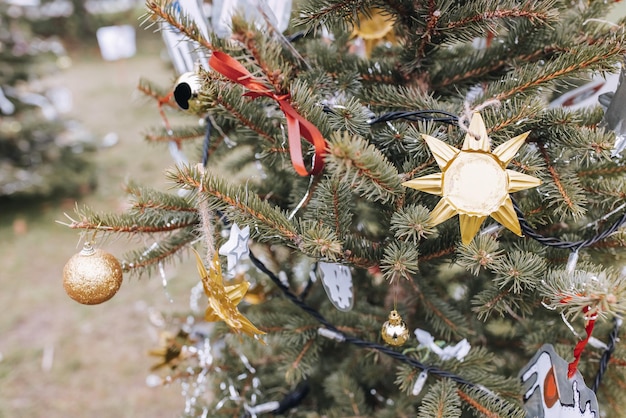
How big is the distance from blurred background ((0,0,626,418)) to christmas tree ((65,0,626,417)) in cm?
15

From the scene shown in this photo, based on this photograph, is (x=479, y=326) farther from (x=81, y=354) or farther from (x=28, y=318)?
(x=28, y=318)

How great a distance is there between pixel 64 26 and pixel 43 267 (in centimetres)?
698

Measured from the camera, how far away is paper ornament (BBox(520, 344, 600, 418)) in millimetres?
639

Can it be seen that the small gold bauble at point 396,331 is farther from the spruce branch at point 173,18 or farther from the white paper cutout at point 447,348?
the spruce branch at point 173,18

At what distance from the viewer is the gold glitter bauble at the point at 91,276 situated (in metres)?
0.72

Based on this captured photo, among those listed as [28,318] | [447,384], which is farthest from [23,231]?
[447,384]

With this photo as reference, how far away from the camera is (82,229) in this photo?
69cm

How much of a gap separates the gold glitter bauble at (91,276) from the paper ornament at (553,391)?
64 centimetres

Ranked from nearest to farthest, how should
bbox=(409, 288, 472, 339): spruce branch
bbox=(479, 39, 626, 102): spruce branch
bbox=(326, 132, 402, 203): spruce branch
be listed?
bbox=(326, 132, 402, 203): spruce branch → bbox=(479, 39, 626, 102): spruce branch → bbox=(409, 288, 472, 339): spruce branch

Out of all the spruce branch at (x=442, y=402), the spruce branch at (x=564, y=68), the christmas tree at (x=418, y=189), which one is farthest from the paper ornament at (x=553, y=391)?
the spruce branch at (x=564, y=68)

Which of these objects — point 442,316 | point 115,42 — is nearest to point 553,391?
point 442,316

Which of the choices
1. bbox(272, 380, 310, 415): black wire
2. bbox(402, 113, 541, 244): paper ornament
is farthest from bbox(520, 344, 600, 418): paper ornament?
bbox(272, 380, 310, 415): black wire

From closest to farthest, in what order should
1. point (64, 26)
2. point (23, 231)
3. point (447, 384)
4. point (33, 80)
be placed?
point (447, 384), point (23, 231), point (33, 80), point (64, 26)

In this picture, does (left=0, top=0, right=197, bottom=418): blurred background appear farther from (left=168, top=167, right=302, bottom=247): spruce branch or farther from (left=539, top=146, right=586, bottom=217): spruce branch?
(left=539, top=146, right=586, bottom=217): spruce branch
